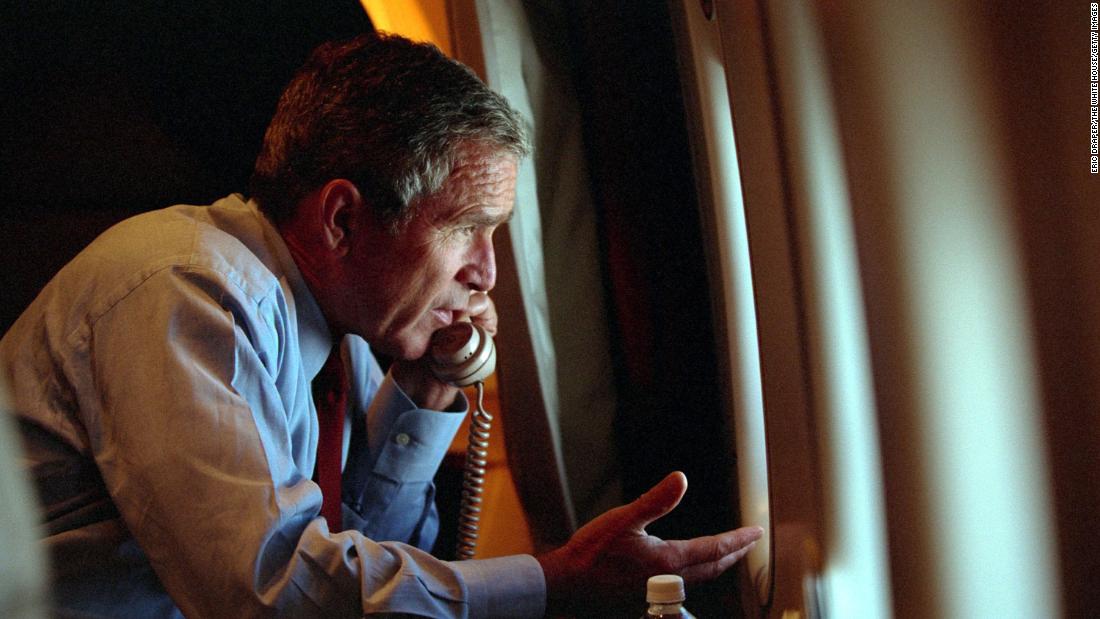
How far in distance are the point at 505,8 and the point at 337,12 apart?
1.04ft

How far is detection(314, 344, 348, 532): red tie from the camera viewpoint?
44.3 inches

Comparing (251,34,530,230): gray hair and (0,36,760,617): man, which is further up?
(251,34,530,230): gray hair

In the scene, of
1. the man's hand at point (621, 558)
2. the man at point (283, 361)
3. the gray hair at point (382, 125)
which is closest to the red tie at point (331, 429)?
the man at point (283, 361)

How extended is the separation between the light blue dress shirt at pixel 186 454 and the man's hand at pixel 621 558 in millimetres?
32

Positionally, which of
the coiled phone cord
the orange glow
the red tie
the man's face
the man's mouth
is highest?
the orange glow

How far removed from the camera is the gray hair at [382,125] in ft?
3.39

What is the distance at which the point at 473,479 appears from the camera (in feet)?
4.35

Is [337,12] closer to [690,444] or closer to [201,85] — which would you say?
[201,85]

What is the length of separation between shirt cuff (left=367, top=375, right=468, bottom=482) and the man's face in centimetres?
16

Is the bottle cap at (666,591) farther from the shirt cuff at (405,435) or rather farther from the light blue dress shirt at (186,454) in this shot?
the shirt cuff at (405,435)

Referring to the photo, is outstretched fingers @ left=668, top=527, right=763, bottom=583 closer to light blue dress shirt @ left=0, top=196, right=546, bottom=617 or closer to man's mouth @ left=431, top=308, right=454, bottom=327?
light blue dress shirt @ left=0, top=196, right=546, bottom=617

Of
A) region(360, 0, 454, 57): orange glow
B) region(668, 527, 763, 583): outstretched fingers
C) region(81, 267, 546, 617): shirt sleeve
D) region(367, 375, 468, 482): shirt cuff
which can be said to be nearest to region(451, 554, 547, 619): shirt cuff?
region(81, 267, 546, 617): shirt sleeve

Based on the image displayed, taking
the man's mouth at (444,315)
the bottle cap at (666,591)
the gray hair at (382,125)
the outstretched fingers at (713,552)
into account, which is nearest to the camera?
the bottle cap at (666,591)

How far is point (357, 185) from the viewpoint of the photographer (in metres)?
1.04
